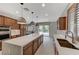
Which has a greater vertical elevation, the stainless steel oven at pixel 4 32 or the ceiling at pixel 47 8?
the ceiling at pixel 47 8

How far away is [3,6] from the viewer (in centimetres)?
523

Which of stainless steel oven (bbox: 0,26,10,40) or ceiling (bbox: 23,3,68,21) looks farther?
ceiling (bbox: 23,3,68,21)

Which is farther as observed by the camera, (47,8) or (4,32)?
(47,8)

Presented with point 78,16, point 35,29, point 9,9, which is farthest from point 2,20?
point 35,29

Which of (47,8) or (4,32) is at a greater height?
(47,8)

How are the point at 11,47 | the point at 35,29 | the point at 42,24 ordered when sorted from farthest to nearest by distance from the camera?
the point at 42,24 → the point at 35,29 → the point at 11,47

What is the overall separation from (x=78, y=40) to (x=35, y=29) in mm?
8607

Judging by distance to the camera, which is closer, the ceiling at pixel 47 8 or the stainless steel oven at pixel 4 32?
the stainless steel oven at pixel 4 32

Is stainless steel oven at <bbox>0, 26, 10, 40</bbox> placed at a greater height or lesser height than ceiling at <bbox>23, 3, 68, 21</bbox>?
lesser

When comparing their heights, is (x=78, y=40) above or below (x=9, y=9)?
below

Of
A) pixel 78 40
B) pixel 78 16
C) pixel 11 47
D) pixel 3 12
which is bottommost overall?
pixel 11 47
